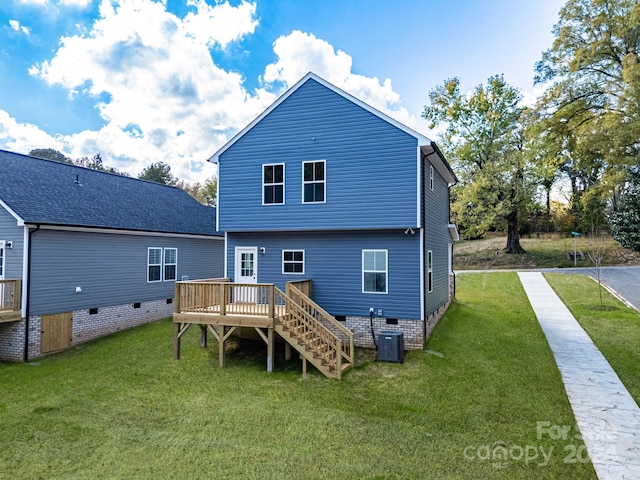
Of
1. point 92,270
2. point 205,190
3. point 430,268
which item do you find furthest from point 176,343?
point 205,190

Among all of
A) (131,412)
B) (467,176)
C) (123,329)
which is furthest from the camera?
(467,176)

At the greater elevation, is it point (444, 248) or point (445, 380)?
point (444, 248)

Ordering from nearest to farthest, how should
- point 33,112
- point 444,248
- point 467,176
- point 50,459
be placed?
point 50,459, point 444,248, point 33,112, point 467,176

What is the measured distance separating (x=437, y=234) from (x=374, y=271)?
402 cm

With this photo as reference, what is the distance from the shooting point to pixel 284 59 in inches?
640

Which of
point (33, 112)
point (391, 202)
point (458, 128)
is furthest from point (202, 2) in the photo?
point (458, 128)

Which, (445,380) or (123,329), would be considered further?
(123,329)

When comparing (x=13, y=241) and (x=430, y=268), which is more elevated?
(x=13, y=241)

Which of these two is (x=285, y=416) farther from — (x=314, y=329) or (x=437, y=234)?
(x=437, y=234)

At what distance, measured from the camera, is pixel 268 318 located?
934 centimetres

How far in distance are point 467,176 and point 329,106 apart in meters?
21.4

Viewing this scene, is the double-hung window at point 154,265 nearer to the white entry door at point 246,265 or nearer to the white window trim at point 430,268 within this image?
the white entry door at point 246,265

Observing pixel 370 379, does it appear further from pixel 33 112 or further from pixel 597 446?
pixel 33 112

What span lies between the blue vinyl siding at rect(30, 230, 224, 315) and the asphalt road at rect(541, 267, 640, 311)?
19763 millimetres
